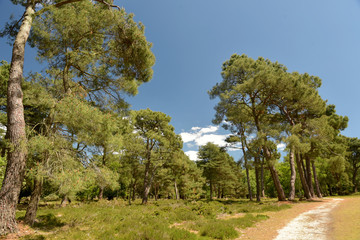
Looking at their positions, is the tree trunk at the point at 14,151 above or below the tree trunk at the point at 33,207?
above

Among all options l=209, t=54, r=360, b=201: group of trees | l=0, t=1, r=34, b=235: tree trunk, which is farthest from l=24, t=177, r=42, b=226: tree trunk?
l=209, t=54, r=360, b=201: group of trees

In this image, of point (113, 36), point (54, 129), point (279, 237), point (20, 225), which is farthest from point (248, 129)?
point (20, 225)

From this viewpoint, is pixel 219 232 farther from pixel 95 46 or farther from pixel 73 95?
pixel 95 46

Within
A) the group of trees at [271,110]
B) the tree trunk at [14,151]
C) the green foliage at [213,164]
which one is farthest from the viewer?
the green foliage at [213,164]

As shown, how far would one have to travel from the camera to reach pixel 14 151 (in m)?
6.11

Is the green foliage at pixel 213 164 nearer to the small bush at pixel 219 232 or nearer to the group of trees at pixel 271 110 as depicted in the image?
the group of trees at pixel 271 110

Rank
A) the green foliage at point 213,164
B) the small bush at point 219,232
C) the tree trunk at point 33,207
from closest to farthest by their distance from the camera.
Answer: the small bush at point 219,232
the tree trunk at point 33,207
the green foliage at point 213,164

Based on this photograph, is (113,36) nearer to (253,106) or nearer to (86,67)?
(86,67)

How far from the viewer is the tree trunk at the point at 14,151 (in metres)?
5.73

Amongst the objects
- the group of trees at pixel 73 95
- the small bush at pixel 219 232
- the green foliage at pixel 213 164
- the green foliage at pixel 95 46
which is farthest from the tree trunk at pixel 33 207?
the green foliage at pixel 213 164

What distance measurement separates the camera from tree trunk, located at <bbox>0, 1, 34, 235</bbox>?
18.8ft

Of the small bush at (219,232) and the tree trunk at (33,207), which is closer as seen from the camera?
the small bush at (219,232)

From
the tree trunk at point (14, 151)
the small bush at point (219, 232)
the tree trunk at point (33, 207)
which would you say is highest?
the tree trunk at point (14, 151)

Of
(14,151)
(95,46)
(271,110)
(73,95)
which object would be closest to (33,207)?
(14,151)
